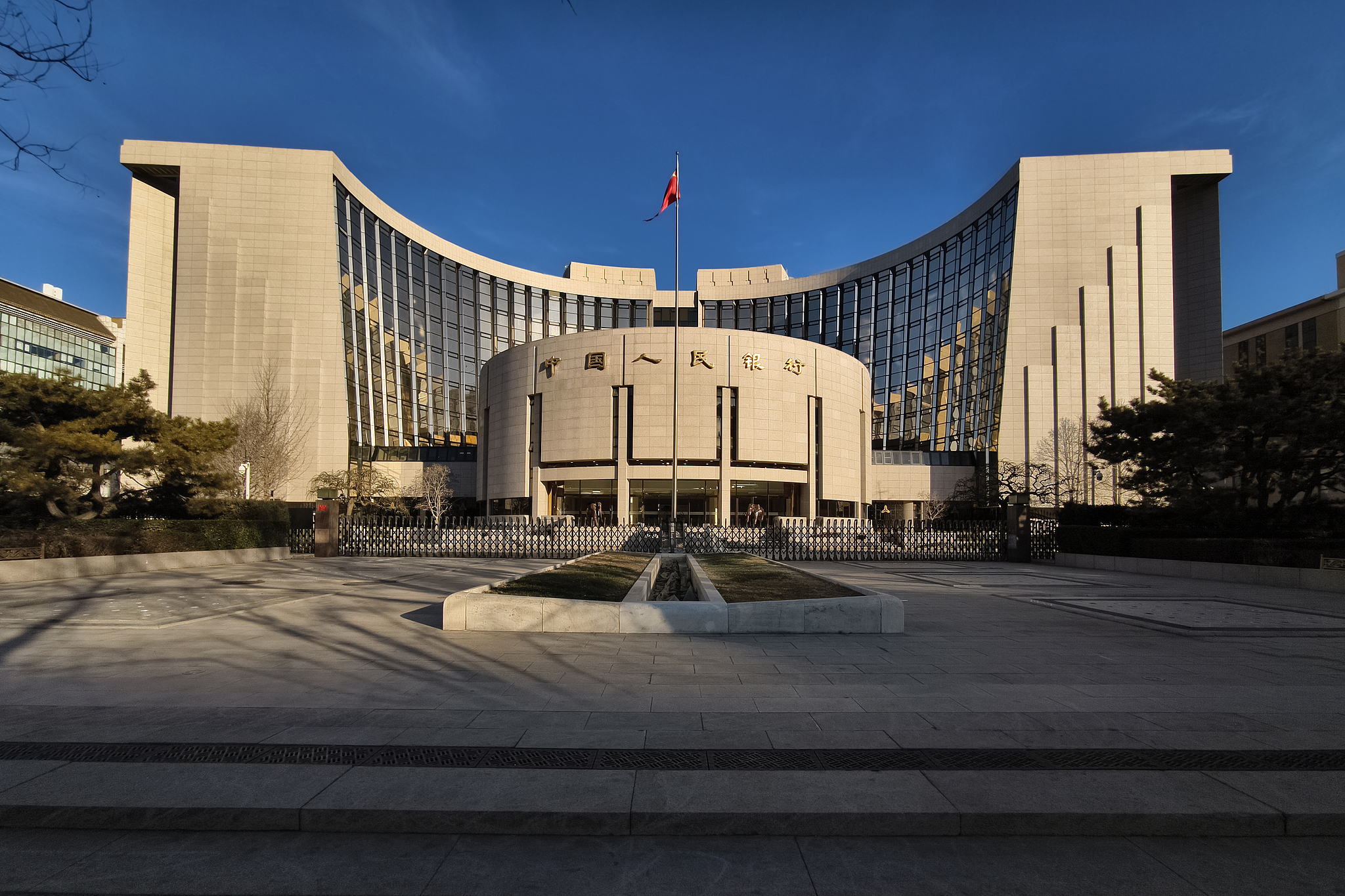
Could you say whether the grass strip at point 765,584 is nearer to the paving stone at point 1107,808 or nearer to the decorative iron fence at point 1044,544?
the paving stone at point 1107,808

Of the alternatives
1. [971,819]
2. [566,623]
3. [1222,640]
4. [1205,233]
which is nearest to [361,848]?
[971,819]

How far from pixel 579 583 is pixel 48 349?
107 meters

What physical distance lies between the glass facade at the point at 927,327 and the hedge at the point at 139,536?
59.1 meters

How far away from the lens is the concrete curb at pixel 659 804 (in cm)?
427

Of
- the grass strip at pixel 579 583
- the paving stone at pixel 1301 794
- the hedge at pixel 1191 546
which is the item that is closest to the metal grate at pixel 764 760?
the paving stone at pixel 1301 794

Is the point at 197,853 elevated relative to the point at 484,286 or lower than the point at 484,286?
lower

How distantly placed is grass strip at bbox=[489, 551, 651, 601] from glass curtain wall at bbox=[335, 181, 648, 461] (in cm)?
5148

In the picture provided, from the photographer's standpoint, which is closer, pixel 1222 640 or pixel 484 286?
pixel 1222 640

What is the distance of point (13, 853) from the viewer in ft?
12.9

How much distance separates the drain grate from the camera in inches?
201

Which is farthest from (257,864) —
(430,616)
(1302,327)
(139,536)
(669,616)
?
(1302,327)

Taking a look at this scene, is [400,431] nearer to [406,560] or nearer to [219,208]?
[219,208]

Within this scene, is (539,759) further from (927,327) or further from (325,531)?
(927,327)

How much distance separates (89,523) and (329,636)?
706 inches
